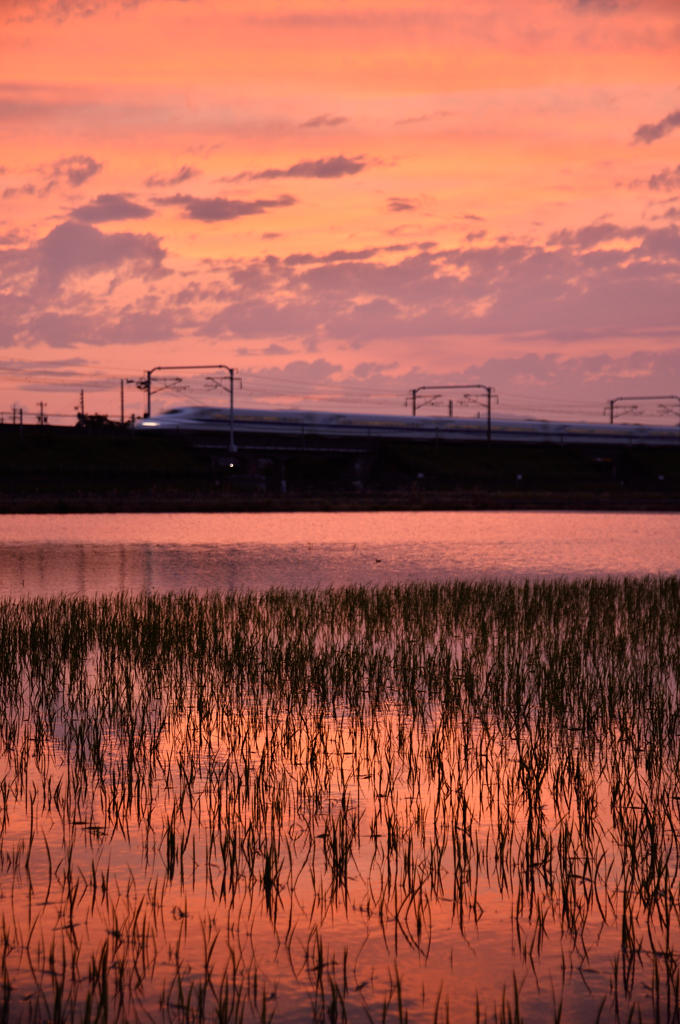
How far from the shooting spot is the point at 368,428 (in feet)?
355

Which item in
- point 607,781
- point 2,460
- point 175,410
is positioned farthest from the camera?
point 175,410

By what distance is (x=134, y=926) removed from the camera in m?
5.81

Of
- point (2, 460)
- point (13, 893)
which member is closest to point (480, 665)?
point (13, 893)

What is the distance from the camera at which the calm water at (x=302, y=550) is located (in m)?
29.8

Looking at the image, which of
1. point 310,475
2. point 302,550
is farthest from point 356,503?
point 302,550

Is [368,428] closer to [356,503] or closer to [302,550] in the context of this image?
[356,503]

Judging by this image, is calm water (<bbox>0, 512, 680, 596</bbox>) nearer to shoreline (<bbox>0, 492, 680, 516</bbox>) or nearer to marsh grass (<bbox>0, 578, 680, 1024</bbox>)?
shoreline (<bbox>0, 492, 680, 516</bbox>)

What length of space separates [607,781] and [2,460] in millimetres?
82950

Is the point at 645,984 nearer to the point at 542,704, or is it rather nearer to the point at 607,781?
the point at 607,781

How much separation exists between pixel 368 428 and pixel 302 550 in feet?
224

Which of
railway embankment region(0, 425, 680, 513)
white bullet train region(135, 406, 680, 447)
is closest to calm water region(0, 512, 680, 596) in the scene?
railway embankment region(0, 425, 680, 513)

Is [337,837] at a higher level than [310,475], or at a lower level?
lower

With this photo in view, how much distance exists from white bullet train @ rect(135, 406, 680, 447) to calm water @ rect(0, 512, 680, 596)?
99.9 ft

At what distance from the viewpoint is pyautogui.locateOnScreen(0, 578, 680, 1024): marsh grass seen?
206 inches
